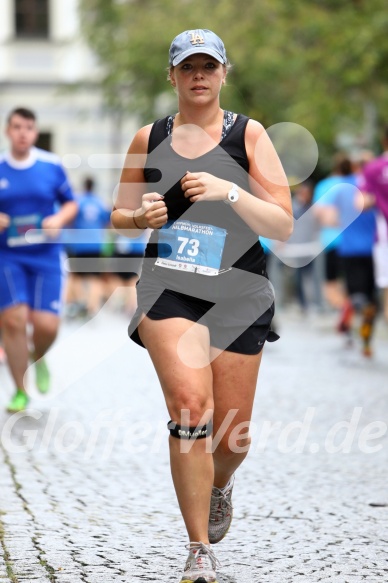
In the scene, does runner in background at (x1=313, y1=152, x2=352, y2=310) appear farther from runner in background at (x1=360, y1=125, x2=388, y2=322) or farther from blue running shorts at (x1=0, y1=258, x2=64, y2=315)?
blue running shorts at (x1=0, y1=258, x2=64, y2=315)

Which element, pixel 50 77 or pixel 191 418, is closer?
pixel 191 418

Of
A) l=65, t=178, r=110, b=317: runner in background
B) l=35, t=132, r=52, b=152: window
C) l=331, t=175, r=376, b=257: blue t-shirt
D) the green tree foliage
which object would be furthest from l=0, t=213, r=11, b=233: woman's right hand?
l=35, t=132, r=52, b=152: window

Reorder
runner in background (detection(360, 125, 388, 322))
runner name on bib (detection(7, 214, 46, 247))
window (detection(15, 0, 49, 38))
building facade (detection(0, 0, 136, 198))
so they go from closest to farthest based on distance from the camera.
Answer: runner name on bib (detection(7, 214, 46, 247)), runner in background (detection(360, 125, 388, 322)), building facade (detection(0, 0, 136, 198)), window (detection(15, 0, 49, 38))

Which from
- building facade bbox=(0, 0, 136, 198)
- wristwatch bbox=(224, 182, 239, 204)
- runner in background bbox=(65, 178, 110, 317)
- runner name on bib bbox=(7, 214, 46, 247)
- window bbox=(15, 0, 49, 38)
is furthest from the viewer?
window bbox=(15, 0, 49, 38)

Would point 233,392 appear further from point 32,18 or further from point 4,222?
point 32,18

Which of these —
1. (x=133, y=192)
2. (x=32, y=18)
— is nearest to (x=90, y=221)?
(x=133, y=192)

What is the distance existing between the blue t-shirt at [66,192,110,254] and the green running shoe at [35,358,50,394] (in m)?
10.5

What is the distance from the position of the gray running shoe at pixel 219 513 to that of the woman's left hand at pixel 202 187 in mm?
1127

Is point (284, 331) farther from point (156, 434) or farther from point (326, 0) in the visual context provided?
point (156, 434)

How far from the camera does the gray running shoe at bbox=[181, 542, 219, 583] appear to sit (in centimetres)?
460

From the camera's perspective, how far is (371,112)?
2055 centimetres

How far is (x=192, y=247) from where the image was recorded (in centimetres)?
487

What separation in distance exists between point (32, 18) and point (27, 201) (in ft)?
113

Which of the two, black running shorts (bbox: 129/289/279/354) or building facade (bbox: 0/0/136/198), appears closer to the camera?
black running shorts (bbox: 129/289/279/354)
